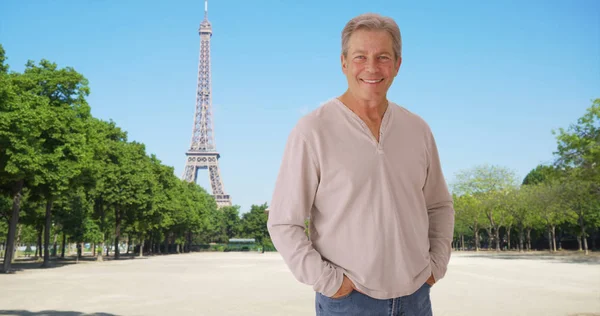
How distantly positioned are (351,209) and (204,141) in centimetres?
10673

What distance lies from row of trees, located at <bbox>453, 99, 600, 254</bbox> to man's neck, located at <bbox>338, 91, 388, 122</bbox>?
30374mm

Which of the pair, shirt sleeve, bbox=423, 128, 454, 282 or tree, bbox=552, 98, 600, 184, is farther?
tree, bbox=552, 98, 600, 184

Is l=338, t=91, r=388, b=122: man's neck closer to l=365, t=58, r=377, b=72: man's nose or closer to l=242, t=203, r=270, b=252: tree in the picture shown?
l=365, t=58, r=377, b=72: man's nose

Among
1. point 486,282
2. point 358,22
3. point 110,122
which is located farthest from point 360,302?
point 110,122

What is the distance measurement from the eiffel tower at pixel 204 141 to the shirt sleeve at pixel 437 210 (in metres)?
98.8

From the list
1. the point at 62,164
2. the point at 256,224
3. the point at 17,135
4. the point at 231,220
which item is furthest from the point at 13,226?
the point at 231,220

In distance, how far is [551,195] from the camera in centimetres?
4012

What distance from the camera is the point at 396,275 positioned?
91.6 inches

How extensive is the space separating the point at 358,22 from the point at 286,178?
2.82ft

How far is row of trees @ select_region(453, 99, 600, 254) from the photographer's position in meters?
31.1

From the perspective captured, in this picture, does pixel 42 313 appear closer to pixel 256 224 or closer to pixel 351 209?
pixel 351 209

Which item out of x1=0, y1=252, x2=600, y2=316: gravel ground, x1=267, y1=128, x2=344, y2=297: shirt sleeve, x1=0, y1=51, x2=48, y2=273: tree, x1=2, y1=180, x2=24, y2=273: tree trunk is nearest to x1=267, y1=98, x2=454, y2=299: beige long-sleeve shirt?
x1=267, y1=128, x2=344, y2=297: shirt sleeve

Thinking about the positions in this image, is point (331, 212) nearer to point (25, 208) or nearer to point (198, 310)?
point (198, 310)

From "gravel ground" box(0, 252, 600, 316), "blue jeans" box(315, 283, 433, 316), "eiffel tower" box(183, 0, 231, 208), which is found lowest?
"gravel ground" box(0, 252, 600, 316)
